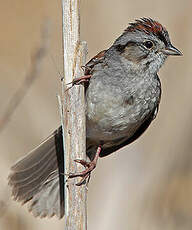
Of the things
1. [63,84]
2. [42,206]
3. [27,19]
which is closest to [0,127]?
[63,84]

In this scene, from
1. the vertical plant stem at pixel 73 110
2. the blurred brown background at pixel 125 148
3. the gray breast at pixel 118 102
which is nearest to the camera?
the vertical plant stem at pixel 73 110

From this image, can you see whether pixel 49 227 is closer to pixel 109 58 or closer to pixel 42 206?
pixel 42 206

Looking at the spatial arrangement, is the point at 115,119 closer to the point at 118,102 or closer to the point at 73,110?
the point at 118,102

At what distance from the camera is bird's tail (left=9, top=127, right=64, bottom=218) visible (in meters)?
3.38

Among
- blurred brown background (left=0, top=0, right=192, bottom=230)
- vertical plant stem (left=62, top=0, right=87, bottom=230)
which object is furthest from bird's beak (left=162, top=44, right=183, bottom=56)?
vertical plant stem (left=62, top=0, right=87, bottom=230)

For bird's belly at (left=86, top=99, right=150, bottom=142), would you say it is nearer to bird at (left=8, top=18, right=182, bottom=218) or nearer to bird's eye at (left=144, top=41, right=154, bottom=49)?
bird at (left=8, top=18, right=182, bottom=218)

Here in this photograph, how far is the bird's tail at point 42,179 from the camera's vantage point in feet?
11.1

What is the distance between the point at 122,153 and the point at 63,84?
1.67 metres

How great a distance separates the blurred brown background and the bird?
175mm

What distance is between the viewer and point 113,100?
3.30 metres

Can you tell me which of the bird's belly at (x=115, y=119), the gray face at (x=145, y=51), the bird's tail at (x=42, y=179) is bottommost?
the bird's tail at (x=42, y=179)

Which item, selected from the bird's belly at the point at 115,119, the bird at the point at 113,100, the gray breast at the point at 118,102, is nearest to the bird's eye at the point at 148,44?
the bird at the point at 113,100

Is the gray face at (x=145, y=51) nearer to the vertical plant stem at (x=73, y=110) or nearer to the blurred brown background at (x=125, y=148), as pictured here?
the blurred brown background at (x=125, y=148)

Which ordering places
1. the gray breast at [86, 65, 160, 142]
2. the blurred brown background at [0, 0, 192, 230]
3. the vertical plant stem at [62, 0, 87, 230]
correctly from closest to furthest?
the vertical plant stem at [62, 0, 87, 230]
the gray breast at [86, 65, 160, 142]
the blurred brown background at [0, 0, 192, 230]
